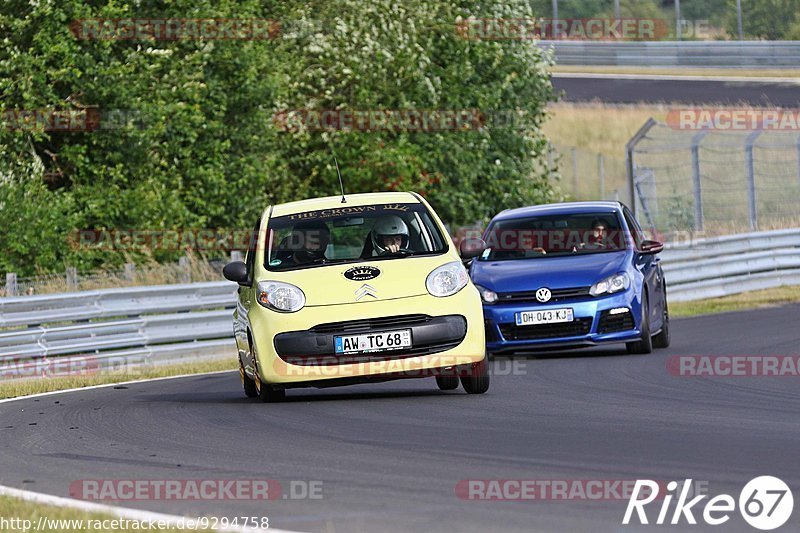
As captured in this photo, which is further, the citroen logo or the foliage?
the foliage

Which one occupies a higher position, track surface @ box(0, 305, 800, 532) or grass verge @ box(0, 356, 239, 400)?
track surface @ box(0, 305, 800, 532)

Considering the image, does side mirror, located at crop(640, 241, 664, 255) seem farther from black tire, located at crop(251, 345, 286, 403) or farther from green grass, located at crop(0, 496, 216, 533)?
green grass, located at crop(0, 496, 216, 533)

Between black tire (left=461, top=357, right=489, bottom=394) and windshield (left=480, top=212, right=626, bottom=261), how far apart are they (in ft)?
13.7

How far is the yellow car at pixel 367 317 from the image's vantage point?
11672mm

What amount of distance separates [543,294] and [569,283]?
0.89ft

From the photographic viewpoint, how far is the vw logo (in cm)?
1534

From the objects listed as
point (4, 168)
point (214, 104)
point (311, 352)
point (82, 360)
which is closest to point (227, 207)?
point (214, 104)

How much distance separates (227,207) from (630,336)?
16.7 m
